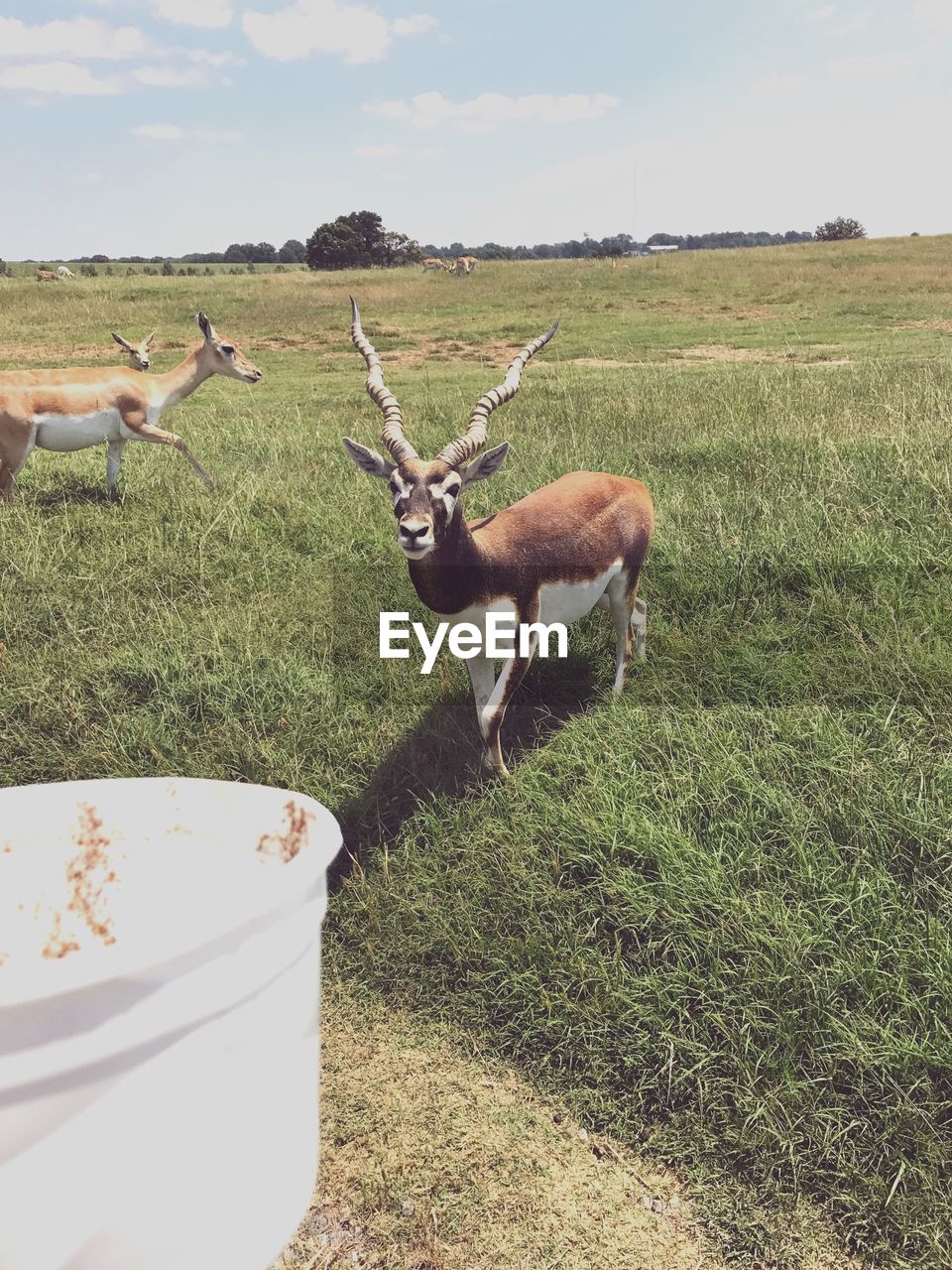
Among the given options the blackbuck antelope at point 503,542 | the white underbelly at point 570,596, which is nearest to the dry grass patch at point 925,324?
the blackbuck antelope at point 503,542

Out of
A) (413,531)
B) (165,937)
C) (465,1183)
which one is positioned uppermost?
(413,531)

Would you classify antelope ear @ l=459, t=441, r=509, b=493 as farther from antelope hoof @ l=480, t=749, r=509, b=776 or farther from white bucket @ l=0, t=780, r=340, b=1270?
white bucket @ l=0, t=780, r=340, b=1270

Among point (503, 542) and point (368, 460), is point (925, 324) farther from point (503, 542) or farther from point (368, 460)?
point (368, 460)

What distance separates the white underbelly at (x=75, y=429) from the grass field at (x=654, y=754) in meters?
0.37

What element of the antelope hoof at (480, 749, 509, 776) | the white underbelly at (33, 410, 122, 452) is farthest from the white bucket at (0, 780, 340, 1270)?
the white underbelly at (33, 410, 122, 452)

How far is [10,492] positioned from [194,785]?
5922mm

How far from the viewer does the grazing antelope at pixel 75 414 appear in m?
6.59

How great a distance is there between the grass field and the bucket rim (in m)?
1.62

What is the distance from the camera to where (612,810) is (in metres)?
3.19

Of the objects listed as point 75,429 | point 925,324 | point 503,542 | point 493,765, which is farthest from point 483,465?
point 925,324

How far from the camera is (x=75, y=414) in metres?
6.69

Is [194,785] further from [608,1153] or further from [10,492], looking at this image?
[10,492]

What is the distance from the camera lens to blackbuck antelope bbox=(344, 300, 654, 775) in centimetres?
301

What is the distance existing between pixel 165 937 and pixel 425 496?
1.68m
